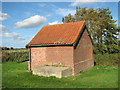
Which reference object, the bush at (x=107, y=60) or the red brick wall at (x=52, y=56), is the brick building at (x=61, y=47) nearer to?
the red brick wall at (x=52, y=56)

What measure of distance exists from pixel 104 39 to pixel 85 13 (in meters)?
8.52

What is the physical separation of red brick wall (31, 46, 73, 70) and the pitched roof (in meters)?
0.75

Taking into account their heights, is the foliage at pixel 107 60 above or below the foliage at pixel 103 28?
below

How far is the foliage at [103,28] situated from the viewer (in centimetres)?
2600

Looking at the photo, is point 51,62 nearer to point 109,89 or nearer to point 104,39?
point 109,89

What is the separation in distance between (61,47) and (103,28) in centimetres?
1749

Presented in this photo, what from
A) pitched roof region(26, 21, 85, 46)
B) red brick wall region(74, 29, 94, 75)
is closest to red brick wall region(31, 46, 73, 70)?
pitched roof region(26, 21, 85, 46)

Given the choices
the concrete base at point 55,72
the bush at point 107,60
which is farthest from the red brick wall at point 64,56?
the bush at point 107,60

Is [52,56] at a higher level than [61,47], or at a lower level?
lower

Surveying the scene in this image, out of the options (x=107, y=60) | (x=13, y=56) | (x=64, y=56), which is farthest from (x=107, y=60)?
(x=13, y=56)

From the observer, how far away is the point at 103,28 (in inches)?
1075

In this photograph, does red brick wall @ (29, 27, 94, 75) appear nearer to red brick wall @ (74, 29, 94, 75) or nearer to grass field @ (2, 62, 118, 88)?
red brick wall @ (74, 29, 94, 75)

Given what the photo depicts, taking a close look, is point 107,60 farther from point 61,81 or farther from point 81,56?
point 61,81

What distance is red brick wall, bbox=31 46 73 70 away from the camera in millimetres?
13117
